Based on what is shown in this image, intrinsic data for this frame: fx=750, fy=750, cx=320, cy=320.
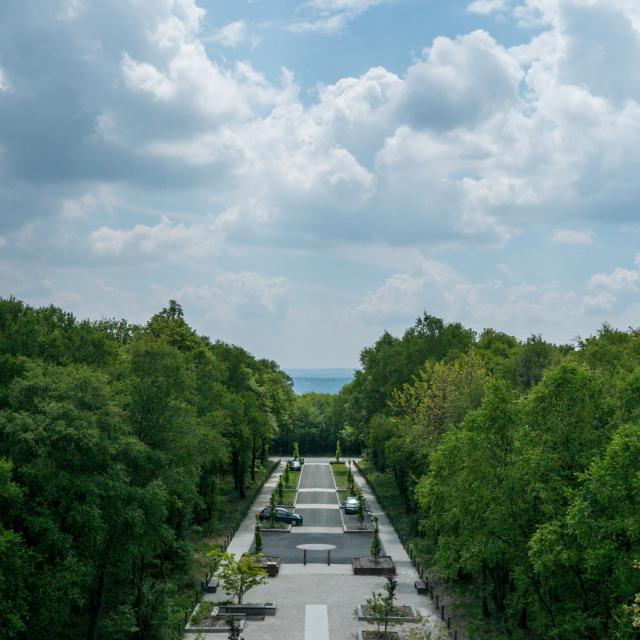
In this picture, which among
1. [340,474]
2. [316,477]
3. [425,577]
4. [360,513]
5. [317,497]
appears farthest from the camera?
[340,474]

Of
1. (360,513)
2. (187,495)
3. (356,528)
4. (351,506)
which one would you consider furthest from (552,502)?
(351,506)

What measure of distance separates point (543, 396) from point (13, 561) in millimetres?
18668

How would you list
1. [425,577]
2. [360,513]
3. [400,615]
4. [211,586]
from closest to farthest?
1. [400,615]
2. [211,586]
3. [425,577]
4. [360,513]

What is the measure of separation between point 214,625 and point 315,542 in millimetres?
18191

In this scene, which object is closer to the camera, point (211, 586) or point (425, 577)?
point (211, 586)

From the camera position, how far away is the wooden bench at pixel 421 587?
37.1 m

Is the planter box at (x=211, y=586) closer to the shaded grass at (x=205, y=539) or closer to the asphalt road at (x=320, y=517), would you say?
the shaded grass at (x=205, y=539)

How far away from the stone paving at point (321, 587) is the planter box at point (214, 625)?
443 mm

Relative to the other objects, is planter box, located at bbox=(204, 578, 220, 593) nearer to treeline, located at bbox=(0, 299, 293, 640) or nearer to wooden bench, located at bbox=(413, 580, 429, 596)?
treeline, located at bbox=(0, 299, 293, 640)

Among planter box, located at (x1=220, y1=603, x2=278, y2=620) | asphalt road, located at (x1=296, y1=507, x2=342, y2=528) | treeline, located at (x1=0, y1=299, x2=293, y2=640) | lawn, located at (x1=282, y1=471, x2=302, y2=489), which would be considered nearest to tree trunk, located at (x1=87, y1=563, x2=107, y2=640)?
treeline, located at (x1=0, y1=299, x2=293, y2=640)

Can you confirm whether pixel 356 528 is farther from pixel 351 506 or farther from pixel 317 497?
pixel 317 497

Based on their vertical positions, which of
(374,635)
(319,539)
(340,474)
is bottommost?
(374,635)

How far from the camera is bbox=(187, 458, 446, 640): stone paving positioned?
3156cm

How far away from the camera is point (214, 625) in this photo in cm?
3162
